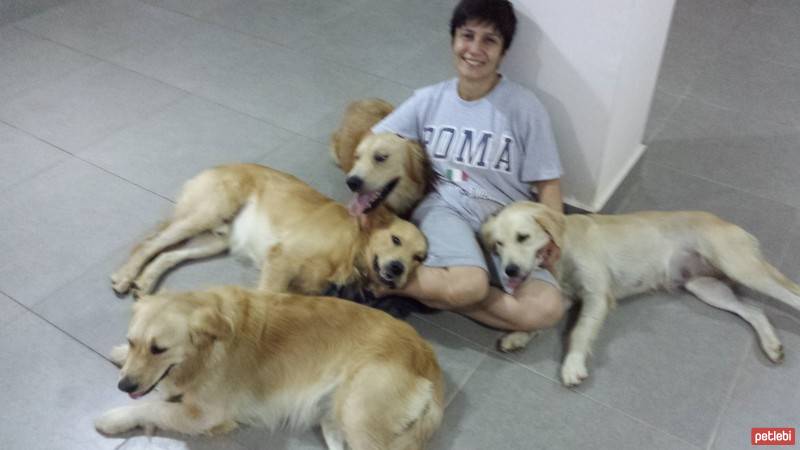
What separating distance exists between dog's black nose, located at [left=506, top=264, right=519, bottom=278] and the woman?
0.05m

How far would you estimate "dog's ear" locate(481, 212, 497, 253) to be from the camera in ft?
7.16

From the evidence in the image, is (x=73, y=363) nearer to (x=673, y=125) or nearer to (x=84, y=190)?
(x=84, y=190)

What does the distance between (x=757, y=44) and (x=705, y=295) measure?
2652mm

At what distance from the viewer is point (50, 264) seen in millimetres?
2455

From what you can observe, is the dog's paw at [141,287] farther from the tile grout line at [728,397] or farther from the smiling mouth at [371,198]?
the tile grout line at [728,397]

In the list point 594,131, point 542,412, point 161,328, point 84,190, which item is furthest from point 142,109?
point 542,412

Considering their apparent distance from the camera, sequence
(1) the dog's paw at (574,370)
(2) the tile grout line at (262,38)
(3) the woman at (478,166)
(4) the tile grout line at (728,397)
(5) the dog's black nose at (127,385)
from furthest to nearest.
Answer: (2) the tile grout line at (262,38), (3) the woman at (478,166), (1) the dog's paw at (574,370), (4) the tile grout line at (728,397), (5) the dog's black nose at (127,385)

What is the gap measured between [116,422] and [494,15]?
5.76 feet

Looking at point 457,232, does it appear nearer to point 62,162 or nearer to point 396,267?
point 396,267

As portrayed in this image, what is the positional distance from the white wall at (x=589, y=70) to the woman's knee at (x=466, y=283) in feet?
2.32

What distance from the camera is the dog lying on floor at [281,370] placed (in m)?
1.67

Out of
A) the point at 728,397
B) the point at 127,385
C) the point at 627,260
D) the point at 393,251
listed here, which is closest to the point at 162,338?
the point at 127,385

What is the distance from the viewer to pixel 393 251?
7.09ft

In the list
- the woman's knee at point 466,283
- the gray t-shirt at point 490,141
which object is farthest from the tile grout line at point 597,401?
the gray t-shirt at point 490,141
